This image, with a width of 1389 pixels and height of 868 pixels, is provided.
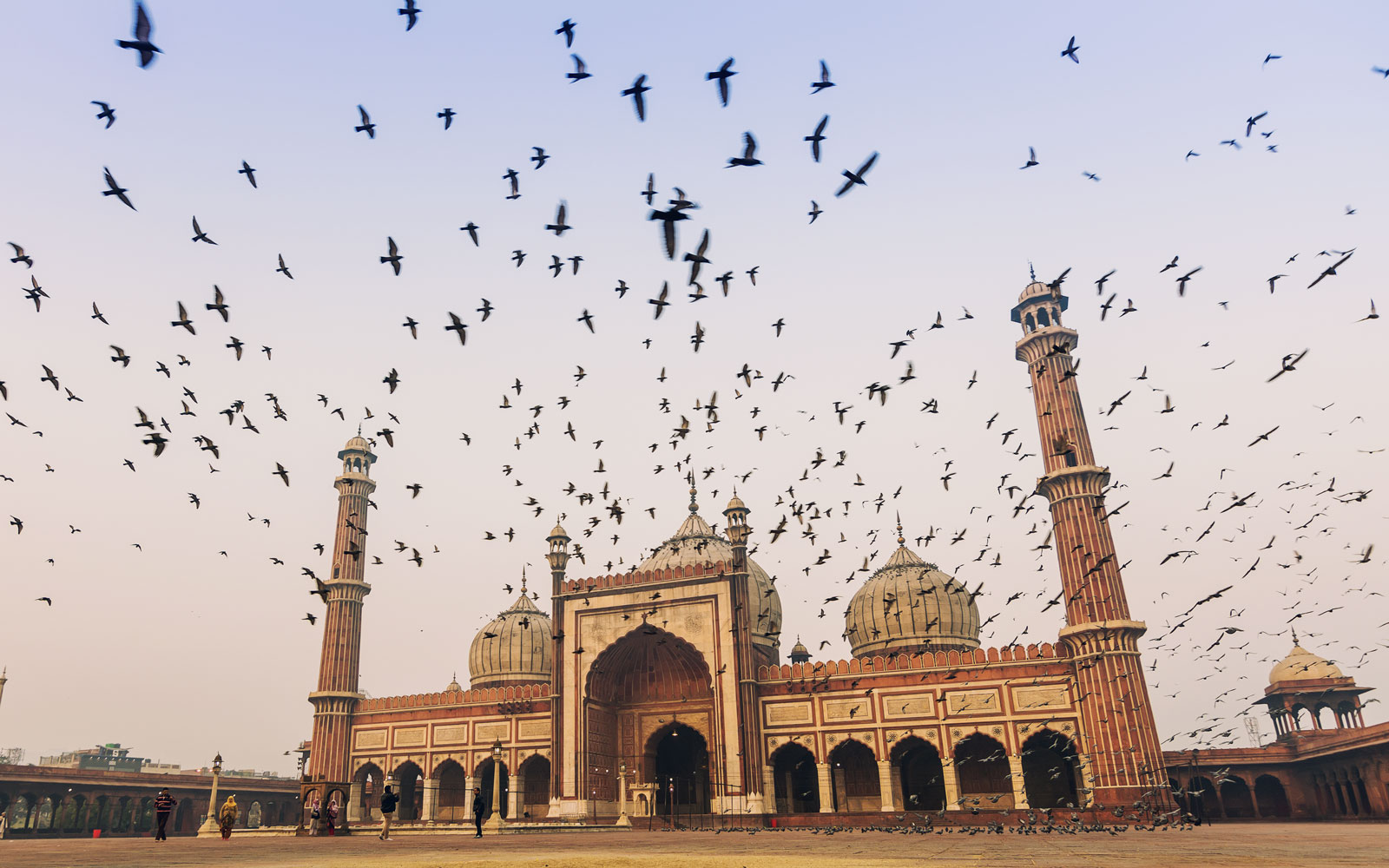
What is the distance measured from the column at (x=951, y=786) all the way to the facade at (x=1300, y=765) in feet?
29.5

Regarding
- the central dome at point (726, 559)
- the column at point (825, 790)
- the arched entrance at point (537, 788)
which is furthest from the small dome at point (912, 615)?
the arched entrance at point (537, 788)

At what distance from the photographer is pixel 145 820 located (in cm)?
5506

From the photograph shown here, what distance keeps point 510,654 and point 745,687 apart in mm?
19950

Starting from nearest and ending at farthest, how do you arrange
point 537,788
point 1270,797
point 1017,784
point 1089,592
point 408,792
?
point 1017,784, point 1089,592, point 1270,797, point 537,788, point 408,792

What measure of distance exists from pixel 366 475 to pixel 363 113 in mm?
42140

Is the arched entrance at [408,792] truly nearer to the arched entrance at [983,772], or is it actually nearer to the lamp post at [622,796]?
the lamp post at [622,796]

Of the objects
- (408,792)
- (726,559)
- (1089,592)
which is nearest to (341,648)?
(408,792)

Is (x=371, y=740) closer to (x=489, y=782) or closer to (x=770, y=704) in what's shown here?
(x=489, y=782)

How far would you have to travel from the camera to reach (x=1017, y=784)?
35.1 meters

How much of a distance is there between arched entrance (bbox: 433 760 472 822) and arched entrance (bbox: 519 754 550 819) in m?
3.35

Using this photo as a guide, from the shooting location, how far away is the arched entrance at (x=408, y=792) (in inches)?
1895

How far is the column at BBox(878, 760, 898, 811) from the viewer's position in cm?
3644

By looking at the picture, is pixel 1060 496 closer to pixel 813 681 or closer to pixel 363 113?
pixel 813 681

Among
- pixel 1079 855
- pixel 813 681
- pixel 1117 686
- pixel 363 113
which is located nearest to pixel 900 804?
pixel 813 681
